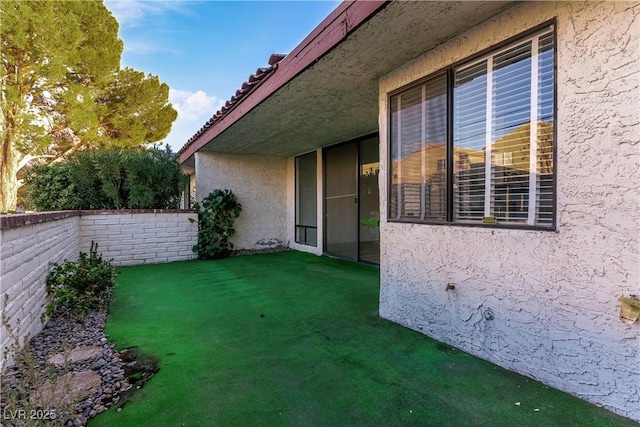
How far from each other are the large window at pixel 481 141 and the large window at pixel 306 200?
16.3 ft

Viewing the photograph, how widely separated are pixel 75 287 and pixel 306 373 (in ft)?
10.5

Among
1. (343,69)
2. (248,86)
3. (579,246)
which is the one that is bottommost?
(579,246)

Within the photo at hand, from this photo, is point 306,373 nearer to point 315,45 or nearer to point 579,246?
point 579,246

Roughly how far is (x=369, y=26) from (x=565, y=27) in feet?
4.43

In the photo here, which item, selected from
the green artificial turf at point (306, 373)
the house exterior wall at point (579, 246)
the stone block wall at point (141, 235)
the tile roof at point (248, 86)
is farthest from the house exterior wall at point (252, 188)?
the house exterior wall at point (579, 246)

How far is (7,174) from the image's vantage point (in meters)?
10.6

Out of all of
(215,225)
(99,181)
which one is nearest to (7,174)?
(99,181)

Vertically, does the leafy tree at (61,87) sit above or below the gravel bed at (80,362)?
above

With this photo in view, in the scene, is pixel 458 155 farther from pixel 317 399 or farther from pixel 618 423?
pixel 317 399

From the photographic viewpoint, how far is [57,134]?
11.7m

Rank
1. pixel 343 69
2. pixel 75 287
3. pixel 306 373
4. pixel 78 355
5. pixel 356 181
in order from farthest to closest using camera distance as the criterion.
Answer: pixel 356 181 < pixel 75 287 < pixel 343 69 < pixel 78 355 < pixel 306 373

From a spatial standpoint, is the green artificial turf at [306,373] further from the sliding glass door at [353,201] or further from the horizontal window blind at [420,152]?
the sliding glass door at [353,201]

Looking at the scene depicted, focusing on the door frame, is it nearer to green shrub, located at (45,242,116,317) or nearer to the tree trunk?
green shrub, located at (45,242,116,317)

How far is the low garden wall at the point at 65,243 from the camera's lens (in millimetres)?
2434
